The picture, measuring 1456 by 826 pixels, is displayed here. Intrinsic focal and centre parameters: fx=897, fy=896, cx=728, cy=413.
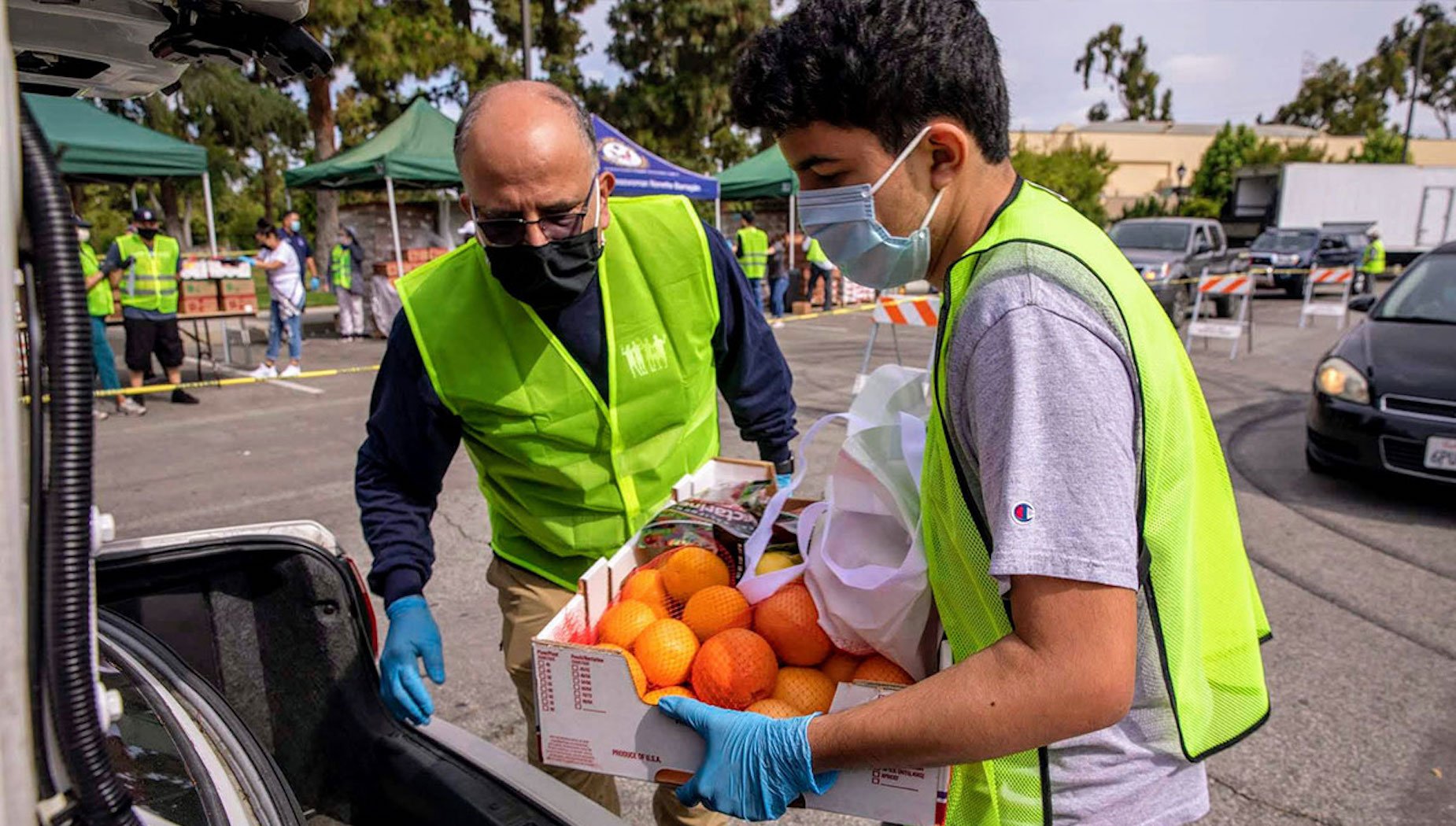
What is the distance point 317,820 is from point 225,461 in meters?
6.34

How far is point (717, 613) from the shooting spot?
1638 mm

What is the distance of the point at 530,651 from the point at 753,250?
48.9 ft

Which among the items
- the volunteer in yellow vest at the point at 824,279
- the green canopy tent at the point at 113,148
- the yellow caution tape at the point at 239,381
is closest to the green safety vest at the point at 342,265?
the green canopy tent at the point at 113,148

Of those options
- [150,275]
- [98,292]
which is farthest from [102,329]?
[150,275]

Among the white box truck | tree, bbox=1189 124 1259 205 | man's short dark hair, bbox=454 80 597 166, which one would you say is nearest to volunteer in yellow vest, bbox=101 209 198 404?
man's short dark hair, bbox=454 80 597 166

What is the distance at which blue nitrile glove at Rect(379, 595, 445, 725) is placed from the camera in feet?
6.44

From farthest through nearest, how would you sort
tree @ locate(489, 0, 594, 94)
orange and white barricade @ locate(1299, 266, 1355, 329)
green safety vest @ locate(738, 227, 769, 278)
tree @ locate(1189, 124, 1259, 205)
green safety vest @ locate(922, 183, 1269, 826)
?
tree @ locate(1189, 124, 1259, 205) → tree @ locate(489, 0, 594, 94) → green safety vest @ locate(738, 227, 769, 278) → orange and white barricade @ locate(1299, 266, 1355, 329) → green safety vest @ locate(922, 183, 1269, 826)

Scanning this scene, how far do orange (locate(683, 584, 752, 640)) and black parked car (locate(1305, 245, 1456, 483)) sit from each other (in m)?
5.86

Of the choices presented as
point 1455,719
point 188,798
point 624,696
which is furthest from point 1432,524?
point 188,798

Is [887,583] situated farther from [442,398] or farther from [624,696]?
[442,398]

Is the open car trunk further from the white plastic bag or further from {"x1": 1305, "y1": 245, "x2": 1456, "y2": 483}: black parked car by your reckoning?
{"x1": 1305, "y1": 245, "x2": 1456, "y2": 483}: black parked car

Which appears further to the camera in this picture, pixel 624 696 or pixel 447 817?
pixel 447 817

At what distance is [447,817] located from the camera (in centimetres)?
172

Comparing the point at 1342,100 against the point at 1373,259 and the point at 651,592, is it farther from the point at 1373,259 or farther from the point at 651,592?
the point at 651,592
